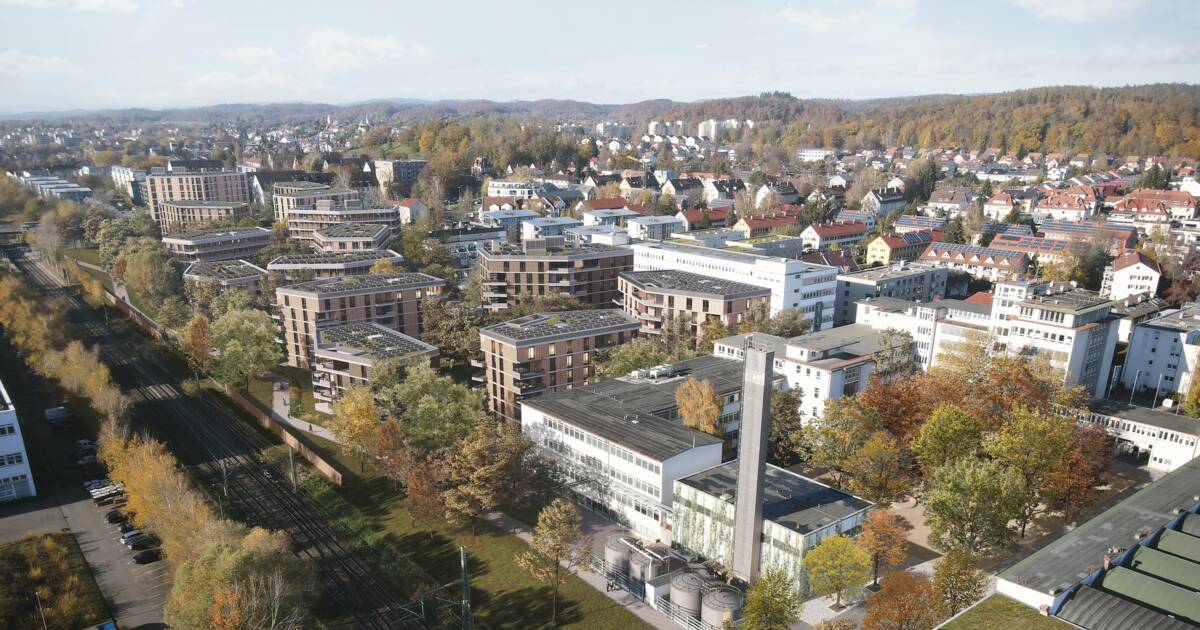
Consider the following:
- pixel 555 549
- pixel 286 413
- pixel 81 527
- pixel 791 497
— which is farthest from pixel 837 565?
pixel 286 413

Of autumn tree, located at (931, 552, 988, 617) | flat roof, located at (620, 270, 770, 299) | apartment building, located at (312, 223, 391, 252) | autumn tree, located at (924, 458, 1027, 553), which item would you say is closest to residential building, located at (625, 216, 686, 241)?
flat roof, located at (620, 270, 770, 299)

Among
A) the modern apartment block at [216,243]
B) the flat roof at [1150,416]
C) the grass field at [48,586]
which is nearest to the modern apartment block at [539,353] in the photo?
the grass field at [48,586]

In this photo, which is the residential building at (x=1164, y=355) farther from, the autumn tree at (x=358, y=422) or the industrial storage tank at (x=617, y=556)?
the autumn tree at (x=358, y=422)

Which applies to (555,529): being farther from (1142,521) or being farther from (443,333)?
(443,333)

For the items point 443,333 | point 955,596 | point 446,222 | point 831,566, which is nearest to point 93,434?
point 443,333

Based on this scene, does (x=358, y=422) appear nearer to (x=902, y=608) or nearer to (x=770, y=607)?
(x=770, y=607)

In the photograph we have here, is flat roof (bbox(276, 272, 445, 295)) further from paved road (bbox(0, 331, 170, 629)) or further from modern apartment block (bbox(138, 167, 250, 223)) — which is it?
modern apartment block (bbox(138, 167, 250, 223))

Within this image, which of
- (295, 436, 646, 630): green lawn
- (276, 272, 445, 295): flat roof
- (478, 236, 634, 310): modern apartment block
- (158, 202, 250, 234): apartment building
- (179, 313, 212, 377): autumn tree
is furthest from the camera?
(158, 202, 250, 234): apartment building

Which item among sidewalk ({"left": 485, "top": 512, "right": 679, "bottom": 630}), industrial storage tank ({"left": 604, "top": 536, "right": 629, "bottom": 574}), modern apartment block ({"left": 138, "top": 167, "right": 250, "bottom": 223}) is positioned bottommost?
sidewalk ({"left": 485, "top": 512, "right": 679, "bottom": 630})
